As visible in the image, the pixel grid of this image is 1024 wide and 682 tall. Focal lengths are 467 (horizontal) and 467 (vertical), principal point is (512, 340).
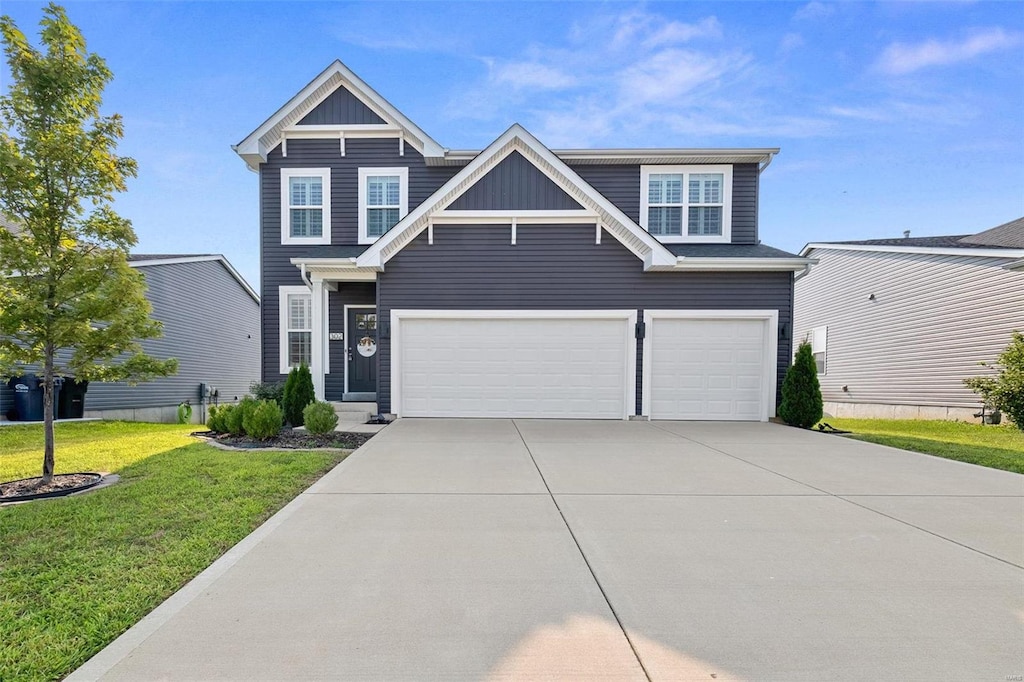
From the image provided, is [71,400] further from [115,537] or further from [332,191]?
[115,537]

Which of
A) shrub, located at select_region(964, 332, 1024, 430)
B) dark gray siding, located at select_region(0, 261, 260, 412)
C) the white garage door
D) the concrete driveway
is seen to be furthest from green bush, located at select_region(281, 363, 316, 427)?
shrub, located at select_region(964, 332, 1024, 430)

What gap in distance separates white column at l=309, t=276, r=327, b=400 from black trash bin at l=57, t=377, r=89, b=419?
572 centimetres

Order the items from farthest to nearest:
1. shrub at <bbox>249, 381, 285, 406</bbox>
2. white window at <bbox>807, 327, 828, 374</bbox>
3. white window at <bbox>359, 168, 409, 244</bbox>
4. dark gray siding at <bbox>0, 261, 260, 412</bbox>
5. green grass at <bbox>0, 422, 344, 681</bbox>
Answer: white window at <bbox>807, 327, 828, 374</bbox> → dark gray siding at <bbox>0, 261, 260, 412</bbox> → white window at <bbox>359, 168, 409, 244</bbox> → shrub at <bbox>249, 381, 285, 406</bbox> → green grass at <bbox>0, 422, 344, 681</bbox>

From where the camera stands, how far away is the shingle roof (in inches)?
486

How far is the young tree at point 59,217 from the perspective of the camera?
15.5 ft

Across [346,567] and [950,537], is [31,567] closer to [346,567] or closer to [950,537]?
[346,567]

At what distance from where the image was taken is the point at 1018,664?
2045mm

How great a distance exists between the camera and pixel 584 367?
387 inches

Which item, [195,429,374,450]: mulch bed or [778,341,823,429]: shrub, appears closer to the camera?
[195,429,374,450]: mulch bed

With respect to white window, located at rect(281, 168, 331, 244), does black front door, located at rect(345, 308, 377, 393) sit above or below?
below

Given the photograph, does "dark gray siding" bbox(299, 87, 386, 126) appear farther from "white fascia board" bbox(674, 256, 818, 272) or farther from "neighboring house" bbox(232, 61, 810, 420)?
"white fascia board" bbox(674, 256, 818, 272)

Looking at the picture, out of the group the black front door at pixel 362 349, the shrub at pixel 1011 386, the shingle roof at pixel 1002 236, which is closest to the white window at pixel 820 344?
the shingle roof at pixel 1002 236

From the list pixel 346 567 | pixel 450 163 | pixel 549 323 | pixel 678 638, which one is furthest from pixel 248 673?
pixel 450 163

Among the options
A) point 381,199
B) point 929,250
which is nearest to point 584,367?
point 381,199
